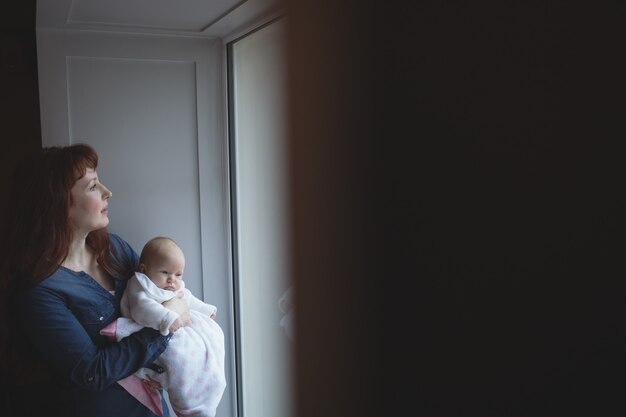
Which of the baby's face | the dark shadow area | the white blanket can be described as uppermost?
the dark shadow area

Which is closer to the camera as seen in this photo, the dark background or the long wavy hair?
the dark background

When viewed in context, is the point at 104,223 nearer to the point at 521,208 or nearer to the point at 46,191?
the point at 46,191

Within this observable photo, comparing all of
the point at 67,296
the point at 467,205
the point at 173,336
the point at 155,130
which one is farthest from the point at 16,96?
the point at 467,205

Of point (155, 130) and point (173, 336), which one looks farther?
point (155, 130)

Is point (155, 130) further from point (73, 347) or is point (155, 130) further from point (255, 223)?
point (73, 347)

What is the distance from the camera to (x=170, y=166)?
168cm

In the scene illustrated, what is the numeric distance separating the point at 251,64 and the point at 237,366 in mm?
955

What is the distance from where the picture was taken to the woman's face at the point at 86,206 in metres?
1.27

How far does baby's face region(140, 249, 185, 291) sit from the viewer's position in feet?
4.27

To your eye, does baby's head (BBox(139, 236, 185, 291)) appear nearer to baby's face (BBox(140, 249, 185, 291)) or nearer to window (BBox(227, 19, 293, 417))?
baby's face (BBox(140, 249, 185, 291))

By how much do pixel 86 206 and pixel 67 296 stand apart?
0.21m

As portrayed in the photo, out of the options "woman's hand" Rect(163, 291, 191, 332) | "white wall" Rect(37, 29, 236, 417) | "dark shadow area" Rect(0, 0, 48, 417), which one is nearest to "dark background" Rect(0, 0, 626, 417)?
"woman's hand" Rect(163, 291, 191, 332)

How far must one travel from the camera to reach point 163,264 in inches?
51.3

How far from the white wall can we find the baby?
36 cm
